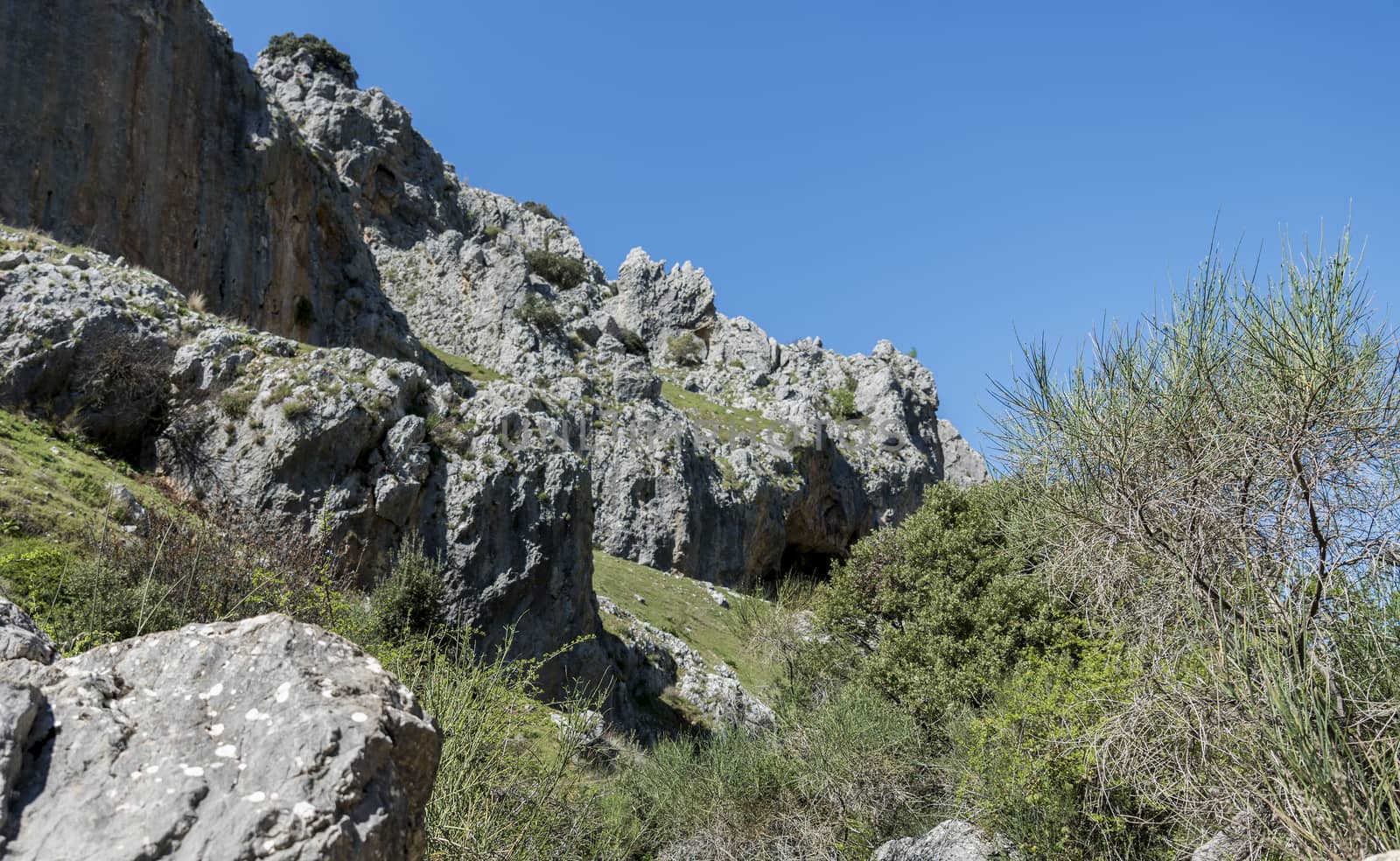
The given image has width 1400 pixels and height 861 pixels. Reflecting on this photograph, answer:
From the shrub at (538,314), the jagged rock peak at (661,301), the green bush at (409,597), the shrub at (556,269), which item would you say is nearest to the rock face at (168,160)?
the shrub at (538,314)

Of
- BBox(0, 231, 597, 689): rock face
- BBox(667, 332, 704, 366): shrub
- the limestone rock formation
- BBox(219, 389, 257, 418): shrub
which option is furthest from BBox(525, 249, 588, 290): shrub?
the limestone rock formation

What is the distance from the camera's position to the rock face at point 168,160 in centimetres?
2372

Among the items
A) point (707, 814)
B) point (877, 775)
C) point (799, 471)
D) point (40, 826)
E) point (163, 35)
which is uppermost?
point (163, 35)

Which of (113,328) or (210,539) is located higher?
(113,328)

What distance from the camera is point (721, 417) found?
50.8 meters

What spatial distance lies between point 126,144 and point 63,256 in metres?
9.58

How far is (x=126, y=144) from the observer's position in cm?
2527

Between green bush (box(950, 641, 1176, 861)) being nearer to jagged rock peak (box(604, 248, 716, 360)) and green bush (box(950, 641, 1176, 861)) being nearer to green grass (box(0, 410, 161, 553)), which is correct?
green grass (box(0, 410, 161, 553))

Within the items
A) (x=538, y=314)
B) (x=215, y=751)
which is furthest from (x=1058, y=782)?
(x=538, y=314)

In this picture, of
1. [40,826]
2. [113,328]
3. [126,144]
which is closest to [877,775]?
[40,826]

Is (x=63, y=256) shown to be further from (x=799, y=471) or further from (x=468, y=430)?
(x=799, y=471)

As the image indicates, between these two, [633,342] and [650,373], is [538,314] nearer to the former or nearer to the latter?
[650,373]

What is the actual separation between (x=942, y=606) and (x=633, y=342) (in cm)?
3974

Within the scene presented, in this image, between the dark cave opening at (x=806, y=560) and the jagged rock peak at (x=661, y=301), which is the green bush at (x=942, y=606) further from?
the jagged rock peak at (x=661, y=301)
